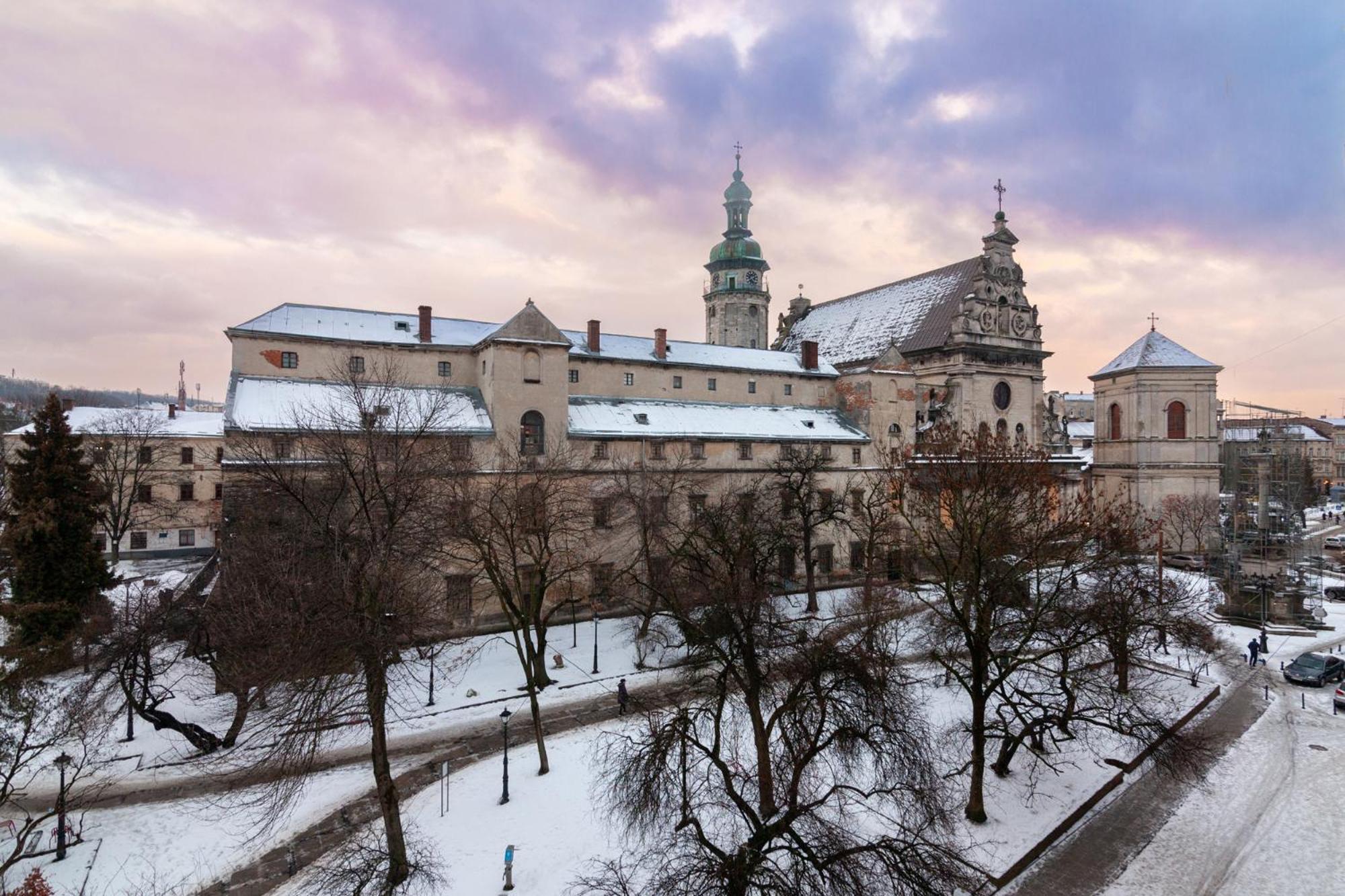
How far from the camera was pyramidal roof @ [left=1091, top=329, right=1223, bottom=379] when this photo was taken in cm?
5184

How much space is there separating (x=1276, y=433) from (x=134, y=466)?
92.0m

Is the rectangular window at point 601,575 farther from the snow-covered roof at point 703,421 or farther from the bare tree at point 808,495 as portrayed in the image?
the bare tree at point 808,495

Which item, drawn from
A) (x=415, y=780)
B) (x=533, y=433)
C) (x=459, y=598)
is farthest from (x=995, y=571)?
(x=533, y=433)

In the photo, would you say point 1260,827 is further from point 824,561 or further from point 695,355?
point 695,355

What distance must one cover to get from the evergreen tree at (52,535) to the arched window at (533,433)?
1741 centimetres

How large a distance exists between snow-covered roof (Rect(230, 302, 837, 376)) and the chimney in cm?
32

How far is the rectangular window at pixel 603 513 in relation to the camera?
33344mm

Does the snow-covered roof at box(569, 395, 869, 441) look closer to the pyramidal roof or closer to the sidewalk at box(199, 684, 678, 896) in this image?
the sidewalk at box(199, 684, 678, 896)

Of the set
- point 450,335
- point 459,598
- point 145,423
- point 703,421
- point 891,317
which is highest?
point 891,317

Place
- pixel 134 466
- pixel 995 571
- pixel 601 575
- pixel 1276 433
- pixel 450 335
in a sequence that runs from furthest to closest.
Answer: pixel 1276 433 → pixel 134 466 → pixel 450 335 → pixel 601 575 → pixel 995 571

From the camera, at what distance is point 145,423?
4559 centimetres

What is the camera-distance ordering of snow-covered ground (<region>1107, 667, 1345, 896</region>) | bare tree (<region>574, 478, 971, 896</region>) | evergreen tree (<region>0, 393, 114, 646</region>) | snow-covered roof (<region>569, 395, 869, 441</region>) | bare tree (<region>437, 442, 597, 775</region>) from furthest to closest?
snow-covered roof (<region>569, 395, 869, 441</region>) → evergreen tree (<region>0, 393, 114, 646</region>) → bare tree (<region>437, 442, 597, 775</region>) → snow-covered ground (<region>1107, 667, 1345, 896</region>) → bare tree (<region>574, 478, 971, 896</region>)

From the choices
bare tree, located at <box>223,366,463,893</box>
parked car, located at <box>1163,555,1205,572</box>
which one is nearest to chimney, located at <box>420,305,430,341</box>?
bare tree, located at <box>223,366,463,893</box>

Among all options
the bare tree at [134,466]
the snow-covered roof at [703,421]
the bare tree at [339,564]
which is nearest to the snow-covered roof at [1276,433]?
the snow-covered roof at [703,421]
